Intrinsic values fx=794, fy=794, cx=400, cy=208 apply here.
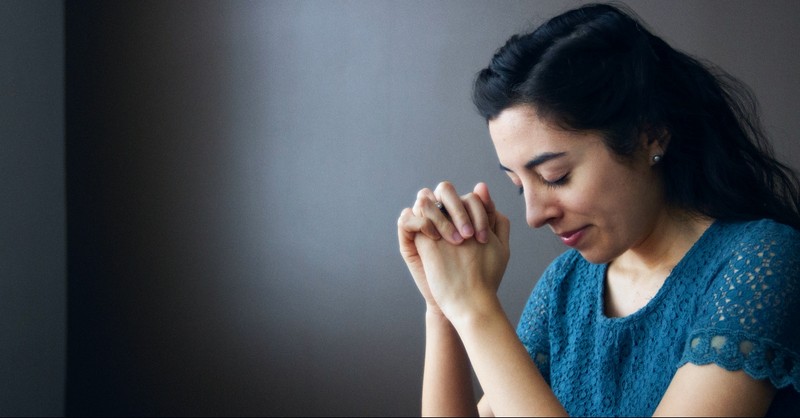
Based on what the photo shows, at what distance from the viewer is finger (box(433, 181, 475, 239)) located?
1185mm

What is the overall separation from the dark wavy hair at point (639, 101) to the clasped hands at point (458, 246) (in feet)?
0.58

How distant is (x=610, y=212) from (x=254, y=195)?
1.43 m

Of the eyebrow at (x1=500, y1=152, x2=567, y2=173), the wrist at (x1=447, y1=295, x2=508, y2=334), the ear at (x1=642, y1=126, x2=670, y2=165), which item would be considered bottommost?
the wrist at (x1=447, y1=295, x2=508, y2=334)

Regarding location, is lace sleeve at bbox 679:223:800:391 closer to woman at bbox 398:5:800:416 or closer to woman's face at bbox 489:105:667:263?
woman at bbox 398:5:800:416

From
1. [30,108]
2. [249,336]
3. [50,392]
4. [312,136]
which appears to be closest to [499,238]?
[312,136]

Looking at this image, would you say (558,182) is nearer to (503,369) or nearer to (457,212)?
(457,212)

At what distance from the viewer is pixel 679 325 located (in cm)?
120

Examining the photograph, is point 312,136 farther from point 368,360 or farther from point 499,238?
point 499,238

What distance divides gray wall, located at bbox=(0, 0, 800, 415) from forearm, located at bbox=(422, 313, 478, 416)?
1006mm

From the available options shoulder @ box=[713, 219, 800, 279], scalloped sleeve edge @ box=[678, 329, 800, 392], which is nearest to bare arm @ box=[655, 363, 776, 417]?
scalloped sleeve edge @ box=[678, 329, 800, 392]

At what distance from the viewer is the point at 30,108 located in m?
2.25

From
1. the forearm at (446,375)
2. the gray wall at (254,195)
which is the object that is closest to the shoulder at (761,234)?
the forearm at (446,375)

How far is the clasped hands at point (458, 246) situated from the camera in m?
1.16

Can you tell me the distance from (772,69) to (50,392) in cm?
225
